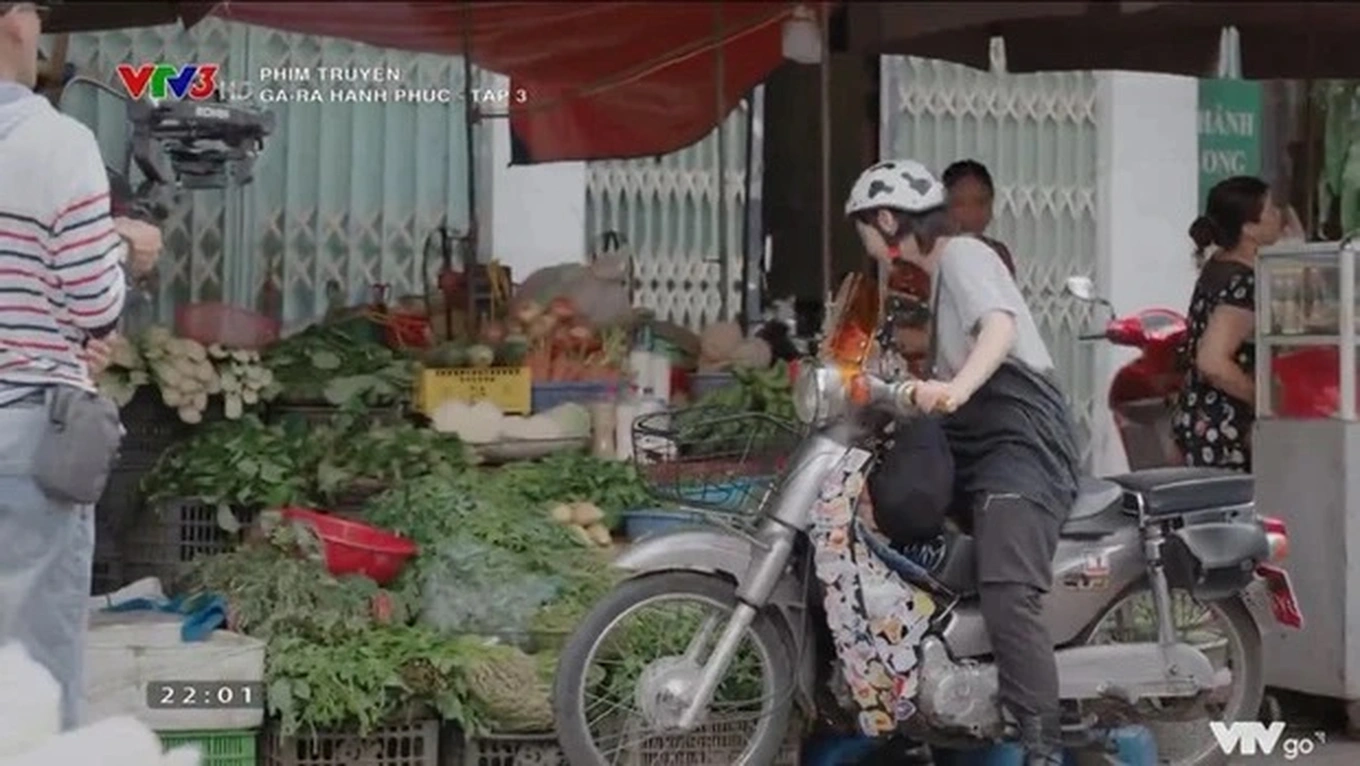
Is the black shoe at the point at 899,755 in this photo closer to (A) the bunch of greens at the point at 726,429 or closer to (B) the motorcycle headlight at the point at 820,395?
(A) the bunch of greens at the point at 726,429

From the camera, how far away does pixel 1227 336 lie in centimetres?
679

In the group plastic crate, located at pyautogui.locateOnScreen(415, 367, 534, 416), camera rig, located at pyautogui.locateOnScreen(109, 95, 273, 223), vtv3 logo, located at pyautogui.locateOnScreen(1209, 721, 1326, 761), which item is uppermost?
camera rig, located at pyautogui.locateOnScreen(109, 95, 273, 223)

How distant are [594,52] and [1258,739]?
3.07 metres

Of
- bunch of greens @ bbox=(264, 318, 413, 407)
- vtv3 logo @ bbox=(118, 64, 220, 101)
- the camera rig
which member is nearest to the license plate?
bunch of greens @ bbox=(264, 318, 413, 407)

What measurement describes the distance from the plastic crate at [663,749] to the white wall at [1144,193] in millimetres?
3973

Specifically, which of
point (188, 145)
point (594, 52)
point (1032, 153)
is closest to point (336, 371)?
point (188, 145)

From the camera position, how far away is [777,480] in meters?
5.38

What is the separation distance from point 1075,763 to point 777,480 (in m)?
1.15

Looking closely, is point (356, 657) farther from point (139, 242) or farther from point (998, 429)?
point (998, 429)

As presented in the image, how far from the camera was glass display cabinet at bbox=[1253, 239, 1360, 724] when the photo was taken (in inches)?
256

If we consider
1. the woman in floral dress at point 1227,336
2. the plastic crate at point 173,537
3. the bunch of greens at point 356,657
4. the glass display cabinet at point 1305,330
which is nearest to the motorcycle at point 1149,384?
the woman in floral dress at point 1227,336

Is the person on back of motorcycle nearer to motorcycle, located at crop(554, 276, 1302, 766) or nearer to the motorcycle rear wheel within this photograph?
motorcycle, located at crop(554, 276, 1302, 766)

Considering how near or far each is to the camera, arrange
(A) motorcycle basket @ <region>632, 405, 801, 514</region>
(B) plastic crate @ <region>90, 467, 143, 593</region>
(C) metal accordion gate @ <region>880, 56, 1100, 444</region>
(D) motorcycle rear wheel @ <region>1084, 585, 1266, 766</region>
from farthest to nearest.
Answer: (C) metal accordion gate @ <region>880, 56, 1100, 444</region>
(B) plastic crate @ <region>90, 467, 143, 593</region>
(D) motorcycle rear wheel @ <region>1084, 585, 1266, 766</region>
(A) motorcycle basket @ <region>632, 405, 801, 514</region>
